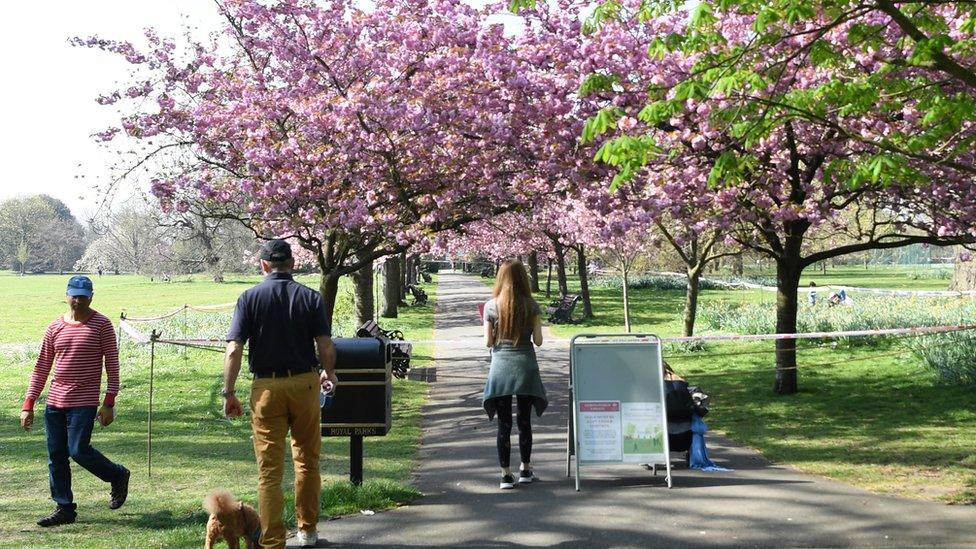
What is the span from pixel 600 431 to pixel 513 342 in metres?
1.30

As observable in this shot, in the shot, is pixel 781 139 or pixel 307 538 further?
pixel 781 139

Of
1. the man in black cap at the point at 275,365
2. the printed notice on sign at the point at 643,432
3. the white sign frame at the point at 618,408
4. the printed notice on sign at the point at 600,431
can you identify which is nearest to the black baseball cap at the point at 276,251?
the man in black cap at the point at 275,365

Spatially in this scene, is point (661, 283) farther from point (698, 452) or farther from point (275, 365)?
point (275, 365)

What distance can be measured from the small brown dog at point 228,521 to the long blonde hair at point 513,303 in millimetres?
2701

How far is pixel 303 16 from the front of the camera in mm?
14297

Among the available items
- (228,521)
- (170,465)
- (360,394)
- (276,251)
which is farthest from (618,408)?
(170,465)

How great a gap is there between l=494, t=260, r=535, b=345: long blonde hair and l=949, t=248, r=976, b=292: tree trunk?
20869 mm

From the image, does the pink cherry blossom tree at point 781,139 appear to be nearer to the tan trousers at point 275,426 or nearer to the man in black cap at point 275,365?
the man in black cap at point 275,365

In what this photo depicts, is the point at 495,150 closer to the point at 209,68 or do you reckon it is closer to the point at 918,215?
the point at 209,68

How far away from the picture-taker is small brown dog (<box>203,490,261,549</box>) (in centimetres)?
549

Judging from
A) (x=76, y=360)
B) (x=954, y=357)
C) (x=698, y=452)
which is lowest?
(x=698, y=452)

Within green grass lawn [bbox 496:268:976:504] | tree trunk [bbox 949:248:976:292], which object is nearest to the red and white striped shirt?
green grass lawn [bbox 496:268:976:504]

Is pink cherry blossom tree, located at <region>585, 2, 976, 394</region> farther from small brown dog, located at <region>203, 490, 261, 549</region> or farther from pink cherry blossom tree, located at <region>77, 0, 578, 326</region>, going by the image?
small brown dog, located at <region>203, 490, 261, 549</region>

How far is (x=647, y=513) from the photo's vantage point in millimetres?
6988
